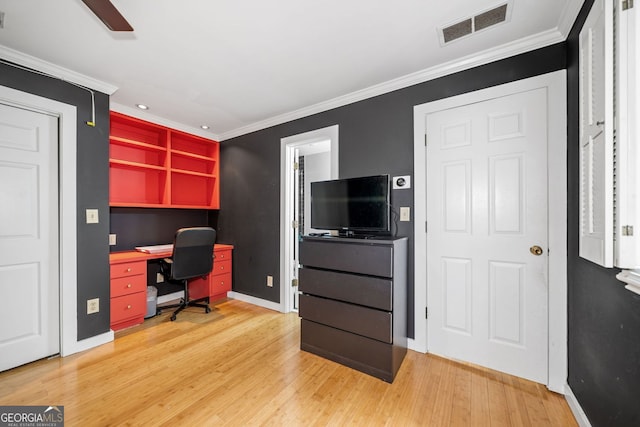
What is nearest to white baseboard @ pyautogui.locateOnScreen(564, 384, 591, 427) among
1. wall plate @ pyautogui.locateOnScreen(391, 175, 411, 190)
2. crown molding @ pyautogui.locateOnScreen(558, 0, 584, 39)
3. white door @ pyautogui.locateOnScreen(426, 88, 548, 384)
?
white door @ pyautogui.locateOnScreen(426, 88, 548, 384)

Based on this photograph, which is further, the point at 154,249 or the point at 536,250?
the point at 154,249

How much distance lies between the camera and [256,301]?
11.5ft

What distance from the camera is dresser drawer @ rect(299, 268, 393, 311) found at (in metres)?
1.92

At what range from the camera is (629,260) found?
3.35 feet

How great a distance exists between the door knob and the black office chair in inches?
118

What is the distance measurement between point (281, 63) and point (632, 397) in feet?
8.96

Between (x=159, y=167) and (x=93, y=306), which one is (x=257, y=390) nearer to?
(x=93, y=306)

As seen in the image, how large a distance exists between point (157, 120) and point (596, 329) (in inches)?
169

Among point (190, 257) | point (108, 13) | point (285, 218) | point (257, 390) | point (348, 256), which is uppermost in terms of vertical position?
point (108, 13)

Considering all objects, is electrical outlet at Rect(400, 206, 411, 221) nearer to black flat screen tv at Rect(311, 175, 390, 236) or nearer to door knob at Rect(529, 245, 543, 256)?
black flat screen tv at Rect(311, 175, 390, 236)

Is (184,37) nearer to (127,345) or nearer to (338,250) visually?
(338,250)

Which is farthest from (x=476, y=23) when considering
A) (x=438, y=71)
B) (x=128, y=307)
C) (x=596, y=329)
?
(x=128, y=307)

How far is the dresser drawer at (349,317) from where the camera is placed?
1.91m

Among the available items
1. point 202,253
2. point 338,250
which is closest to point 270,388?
point 338,250
